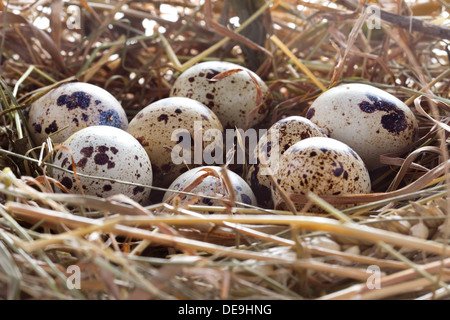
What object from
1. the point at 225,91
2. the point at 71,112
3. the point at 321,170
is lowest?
the point at 321,170

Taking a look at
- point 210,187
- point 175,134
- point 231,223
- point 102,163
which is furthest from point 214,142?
point 231,223

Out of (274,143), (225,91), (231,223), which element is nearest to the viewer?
(231,223)

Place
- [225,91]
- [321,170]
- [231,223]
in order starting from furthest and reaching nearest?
[225,91]
[321,170]
[231,223]

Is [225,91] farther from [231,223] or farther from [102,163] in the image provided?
[231,223]

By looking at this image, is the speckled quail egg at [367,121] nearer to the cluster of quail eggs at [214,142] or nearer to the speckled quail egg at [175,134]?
the cluster of quail eggs at [214,142]

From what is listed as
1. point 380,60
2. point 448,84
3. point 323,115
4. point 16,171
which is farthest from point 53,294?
point 448,84

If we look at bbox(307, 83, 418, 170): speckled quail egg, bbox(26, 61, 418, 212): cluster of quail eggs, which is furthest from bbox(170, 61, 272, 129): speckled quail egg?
bbox(307, 83, 418, 170): speckled quail egg

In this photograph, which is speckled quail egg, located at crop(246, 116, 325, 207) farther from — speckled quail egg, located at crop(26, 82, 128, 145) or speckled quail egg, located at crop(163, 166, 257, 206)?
speckled quail egg, located at crop(26, 82, 128, 145)
